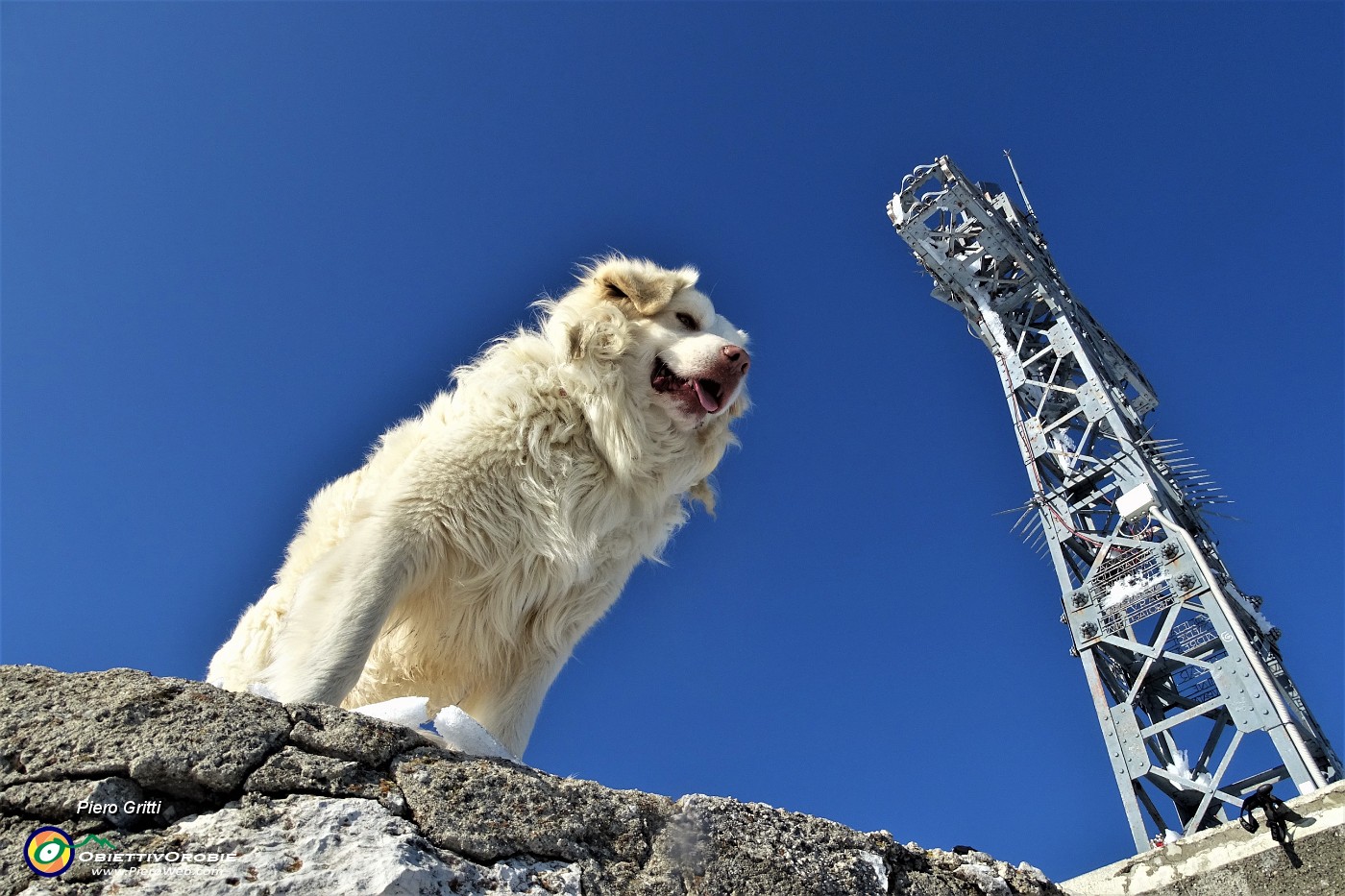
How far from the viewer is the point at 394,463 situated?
4.45 meters

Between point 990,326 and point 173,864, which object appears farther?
point 990,326

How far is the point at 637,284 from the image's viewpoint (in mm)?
5148

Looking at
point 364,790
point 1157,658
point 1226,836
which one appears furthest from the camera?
point 1157,658

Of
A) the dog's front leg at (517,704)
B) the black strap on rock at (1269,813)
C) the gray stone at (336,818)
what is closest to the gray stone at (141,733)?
the gray stone at (336,818)

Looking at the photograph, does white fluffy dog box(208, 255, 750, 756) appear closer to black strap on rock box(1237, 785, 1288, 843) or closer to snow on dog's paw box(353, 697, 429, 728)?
snow on dog's paw box(353, 697, 429, 728)

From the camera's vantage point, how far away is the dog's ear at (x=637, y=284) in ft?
16.8

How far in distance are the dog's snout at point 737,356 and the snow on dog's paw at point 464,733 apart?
296 centimetres

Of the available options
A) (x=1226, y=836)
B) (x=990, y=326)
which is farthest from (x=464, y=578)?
(x=990, y=326)

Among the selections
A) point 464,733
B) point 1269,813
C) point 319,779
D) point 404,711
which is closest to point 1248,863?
point 1269,813

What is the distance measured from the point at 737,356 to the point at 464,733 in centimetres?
304

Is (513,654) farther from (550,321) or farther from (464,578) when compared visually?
(550,321)

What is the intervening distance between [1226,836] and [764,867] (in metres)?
2.23

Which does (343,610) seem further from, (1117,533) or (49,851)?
(1117,533)

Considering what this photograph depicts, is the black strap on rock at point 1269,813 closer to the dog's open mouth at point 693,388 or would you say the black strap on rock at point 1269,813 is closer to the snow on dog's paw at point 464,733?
the snow on dog's paw at point 464,733
